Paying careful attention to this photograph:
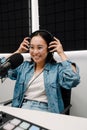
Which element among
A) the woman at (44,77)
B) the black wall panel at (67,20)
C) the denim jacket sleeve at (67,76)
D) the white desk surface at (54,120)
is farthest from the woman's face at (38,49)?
the white desk surface at (54,120)

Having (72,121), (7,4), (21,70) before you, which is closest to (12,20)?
(7,4)

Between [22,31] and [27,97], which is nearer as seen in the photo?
[27,97]

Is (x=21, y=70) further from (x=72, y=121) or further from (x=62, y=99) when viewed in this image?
(x=72, y=121)

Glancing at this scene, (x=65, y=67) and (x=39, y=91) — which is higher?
(x=65, y=67)

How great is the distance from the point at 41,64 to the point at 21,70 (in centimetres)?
19

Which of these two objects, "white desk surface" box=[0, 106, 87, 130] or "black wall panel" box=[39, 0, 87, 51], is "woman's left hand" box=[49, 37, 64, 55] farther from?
"white desk surface" box=[0, 106, 87, 130]

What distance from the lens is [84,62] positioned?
209 centimetres

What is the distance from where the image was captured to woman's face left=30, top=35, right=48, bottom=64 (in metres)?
1.81

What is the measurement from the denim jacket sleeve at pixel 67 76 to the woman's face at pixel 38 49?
193 mm

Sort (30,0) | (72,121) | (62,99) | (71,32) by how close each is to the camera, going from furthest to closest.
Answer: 1. (30,0)
2. (71,32)
3. (62,99)
4. (72,121)

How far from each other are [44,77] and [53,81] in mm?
84

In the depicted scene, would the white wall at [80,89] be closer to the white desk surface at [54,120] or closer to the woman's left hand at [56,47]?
the woman's left hand at [56,47]

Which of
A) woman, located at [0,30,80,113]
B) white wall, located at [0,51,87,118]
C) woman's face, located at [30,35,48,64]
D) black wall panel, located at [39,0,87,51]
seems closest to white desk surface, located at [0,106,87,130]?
woman, located at [0,30,80,113]

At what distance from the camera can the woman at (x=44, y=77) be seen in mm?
1725
